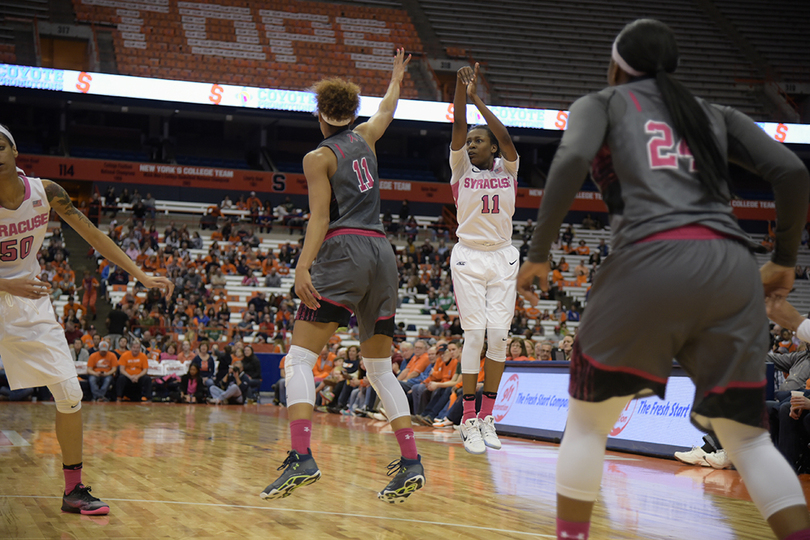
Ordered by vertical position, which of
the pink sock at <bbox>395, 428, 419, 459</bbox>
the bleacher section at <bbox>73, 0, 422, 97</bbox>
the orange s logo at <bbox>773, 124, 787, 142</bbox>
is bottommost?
the pink sock at <bbox>395, 428, 419, 459</bbox>

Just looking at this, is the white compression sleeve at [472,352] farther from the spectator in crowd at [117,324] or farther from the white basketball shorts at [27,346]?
the spectator in crowd at [117,324]

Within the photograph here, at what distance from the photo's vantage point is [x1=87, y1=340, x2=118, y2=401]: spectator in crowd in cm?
1502

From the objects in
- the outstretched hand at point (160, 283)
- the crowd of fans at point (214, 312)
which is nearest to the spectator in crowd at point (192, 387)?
the crowd of fans at point (214, 312)

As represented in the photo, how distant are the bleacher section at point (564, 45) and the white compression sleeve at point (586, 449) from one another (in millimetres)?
28057

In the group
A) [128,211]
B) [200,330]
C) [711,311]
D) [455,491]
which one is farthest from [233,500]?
[128,211]

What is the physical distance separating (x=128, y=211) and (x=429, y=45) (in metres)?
14.2

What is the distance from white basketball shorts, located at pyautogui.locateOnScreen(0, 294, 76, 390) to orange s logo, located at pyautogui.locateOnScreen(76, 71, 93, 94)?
75.2ft

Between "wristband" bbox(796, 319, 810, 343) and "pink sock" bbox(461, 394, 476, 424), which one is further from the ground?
"wristband" bbox(796, 319, 810, 343)

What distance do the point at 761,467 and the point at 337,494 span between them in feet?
9.83

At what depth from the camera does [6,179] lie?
12.9ft

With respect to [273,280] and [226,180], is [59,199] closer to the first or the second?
[273,280]

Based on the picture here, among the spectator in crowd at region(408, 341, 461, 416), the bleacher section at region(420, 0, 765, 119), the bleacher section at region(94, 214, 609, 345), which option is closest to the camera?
the spectator in crowd at region(408, 341, 461, 416)

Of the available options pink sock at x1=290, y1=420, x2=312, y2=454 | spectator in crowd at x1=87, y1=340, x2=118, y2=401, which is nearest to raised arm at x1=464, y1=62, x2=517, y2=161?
pink sock at x1=290, y1=420, x2=312, y2=454

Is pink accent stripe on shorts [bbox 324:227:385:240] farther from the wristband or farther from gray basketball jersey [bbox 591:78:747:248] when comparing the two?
the wristband
